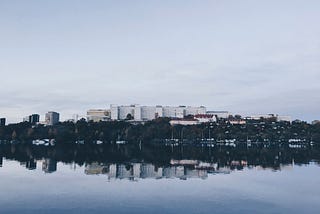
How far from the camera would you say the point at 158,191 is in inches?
769

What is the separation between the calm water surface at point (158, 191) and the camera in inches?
611

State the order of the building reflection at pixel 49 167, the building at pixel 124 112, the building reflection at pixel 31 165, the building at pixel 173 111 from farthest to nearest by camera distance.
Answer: the building at pixel 173 111
the building at pixel 124 112
the building reflection at pixel 31 165
the building reflection at pixel 49 167

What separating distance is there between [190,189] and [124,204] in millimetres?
4860

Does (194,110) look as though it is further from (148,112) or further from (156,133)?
(156,133)

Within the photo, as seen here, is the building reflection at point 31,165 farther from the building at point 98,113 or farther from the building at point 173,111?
the building at point 173,111

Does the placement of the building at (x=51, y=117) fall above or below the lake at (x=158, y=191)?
above

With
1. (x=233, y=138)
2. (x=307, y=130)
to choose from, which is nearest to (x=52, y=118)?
(x=233, y=138)

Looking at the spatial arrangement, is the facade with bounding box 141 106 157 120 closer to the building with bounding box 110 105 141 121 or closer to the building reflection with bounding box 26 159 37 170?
the building with bounding box 110 105 141 121

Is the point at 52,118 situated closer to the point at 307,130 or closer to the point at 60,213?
the point at 307,130

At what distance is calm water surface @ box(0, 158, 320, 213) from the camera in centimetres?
1552

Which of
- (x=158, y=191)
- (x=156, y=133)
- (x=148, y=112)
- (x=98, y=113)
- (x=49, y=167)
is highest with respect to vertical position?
(x=98, y=113)

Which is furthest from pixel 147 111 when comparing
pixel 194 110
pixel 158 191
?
pixel 158 191

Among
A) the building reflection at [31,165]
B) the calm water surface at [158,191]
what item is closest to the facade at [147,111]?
the building reflection at [31,165]

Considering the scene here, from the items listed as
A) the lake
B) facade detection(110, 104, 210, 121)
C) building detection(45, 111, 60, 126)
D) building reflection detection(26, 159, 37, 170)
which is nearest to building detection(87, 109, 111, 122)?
facade detection(110, 104, 210, 121)
